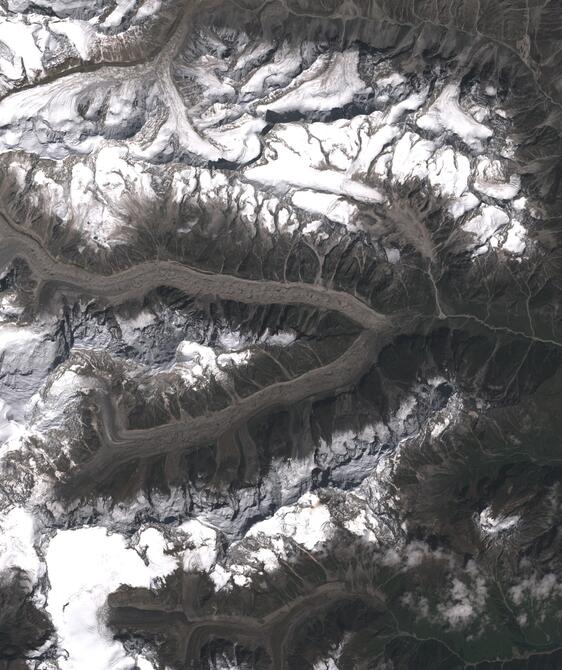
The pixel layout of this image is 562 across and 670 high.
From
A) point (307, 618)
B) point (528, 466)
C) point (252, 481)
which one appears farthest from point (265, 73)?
point (307, 618)

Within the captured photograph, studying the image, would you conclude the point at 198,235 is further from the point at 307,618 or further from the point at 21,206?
the point at 307,618

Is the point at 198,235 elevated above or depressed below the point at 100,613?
above

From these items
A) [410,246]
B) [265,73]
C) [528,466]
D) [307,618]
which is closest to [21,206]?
[265,73]

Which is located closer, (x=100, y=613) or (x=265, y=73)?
(x=100, y=613)

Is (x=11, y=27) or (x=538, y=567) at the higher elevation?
(x=11, y=27)

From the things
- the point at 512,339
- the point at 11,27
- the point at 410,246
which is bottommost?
the point at 512,339

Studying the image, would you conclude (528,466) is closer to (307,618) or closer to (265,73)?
(307,618)
